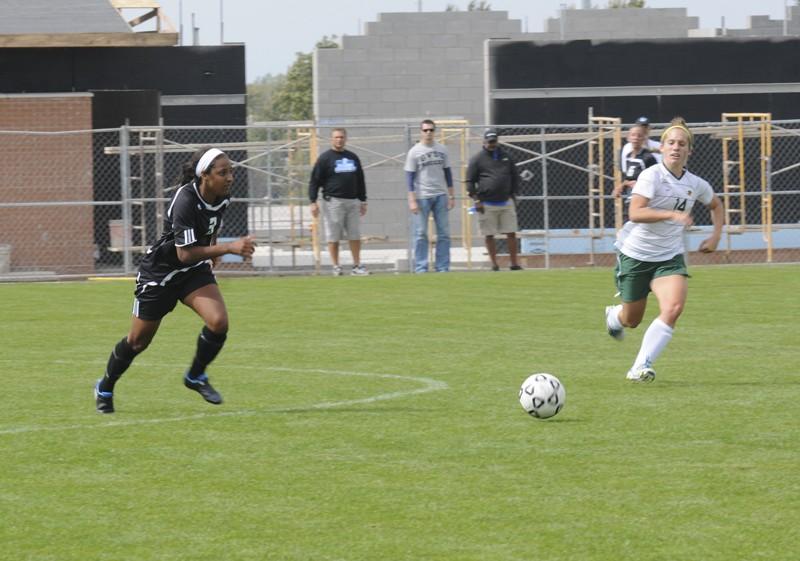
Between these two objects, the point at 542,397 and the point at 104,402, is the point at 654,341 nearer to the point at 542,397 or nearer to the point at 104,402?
the point at 542,397

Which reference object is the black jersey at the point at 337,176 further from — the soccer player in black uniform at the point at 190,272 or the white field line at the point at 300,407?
the soccer player in black uniform at the point at 190,272

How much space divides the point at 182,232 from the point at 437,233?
1328 centimetres

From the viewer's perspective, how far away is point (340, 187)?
21.5 m

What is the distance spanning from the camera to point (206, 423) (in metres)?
9.19

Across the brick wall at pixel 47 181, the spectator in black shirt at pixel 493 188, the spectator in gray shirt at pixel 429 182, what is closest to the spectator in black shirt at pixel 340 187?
the spectator in gray shirt at pixel 429 182

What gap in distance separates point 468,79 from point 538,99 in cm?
975

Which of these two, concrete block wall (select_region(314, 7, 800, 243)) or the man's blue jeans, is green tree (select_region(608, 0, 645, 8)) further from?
the man's blue jeans

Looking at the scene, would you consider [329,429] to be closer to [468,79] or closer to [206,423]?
[206,423]

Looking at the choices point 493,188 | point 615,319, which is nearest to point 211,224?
point 615,319

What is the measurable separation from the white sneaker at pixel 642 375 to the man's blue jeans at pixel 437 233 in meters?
11.2

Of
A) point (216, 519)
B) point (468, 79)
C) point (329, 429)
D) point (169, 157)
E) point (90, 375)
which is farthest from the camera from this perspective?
point (468, 79)

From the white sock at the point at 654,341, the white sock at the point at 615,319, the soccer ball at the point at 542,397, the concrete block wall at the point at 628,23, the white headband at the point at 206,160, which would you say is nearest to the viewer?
the soccer ball at the point at 542,397

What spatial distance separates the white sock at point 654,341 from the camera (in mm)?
10500

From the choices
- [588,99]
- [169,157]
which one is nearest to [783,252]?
[588,99]
